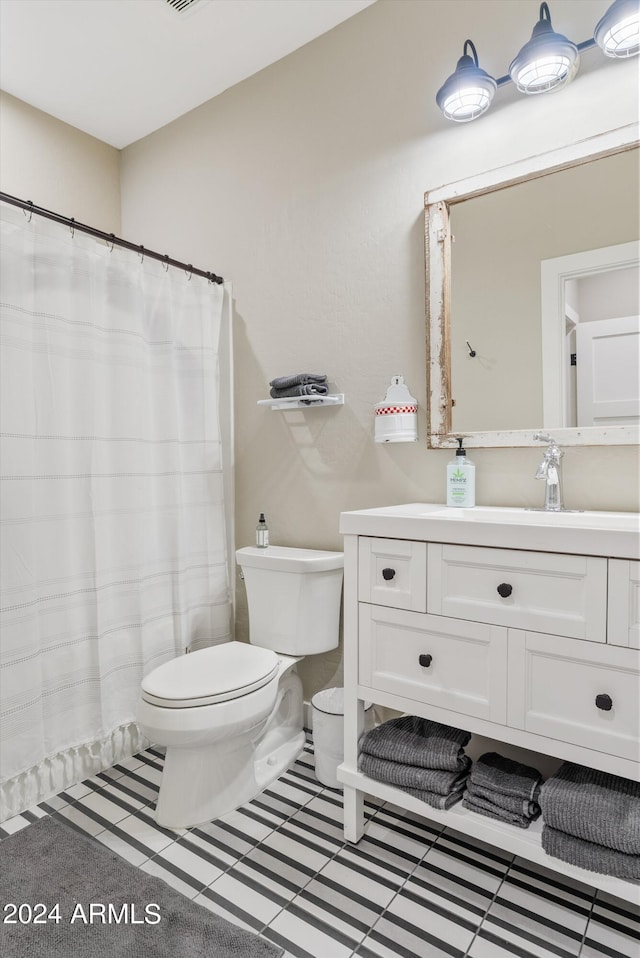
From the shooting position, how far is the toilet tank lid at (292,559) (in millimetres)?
2023

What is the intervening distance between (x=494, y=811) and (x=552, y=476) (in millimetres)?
889

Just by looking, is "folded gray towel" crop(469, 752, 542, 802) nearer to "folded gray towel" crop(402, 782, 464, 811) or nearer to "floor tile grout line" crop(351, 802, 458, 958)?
"folded gray towel" crop(402, 782, 464, 811)

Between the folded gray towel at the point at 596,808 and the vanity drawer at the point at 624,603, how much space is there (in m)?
0.36

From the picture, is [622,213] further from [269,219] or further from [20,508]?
[20,508]

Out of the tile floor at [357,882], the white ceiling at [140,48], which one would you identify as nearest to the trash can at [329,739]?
the tile floor at [357,882]

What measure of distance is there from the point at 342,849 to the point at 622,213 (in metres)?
1.96

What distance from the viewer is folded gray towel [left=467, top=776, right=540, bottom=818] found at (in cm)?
137

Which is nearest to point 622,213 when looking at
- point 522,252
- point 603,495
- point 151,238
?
point 522,252

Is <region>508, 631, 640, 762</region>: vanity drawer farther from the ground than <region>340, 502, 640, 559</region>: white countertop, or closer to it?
closer to it

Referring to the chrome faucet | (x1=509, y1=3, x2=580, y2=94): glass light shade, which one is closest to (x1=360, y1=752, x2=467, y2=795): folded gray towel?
the chrome faucet

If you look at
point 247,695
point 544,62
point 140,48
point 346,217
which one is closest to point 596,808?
point 247,695

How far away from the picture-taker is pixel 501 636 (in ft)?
4.46

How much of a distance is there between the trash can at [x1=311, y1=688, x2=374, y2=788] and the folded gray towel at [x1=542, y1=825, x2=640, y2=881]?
0.71 metres

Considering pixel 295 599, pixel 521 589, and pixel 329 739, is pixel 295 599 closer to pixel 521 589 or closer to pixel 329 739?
pixel 329 739
